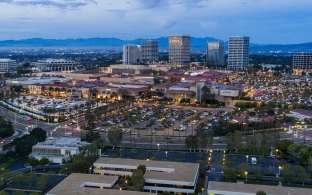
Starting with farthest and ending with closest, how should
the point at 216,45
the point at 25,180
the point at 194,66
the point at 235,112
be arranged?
the point at 216,45
the point at 194,66
the point at 235,112
the point at 25,180

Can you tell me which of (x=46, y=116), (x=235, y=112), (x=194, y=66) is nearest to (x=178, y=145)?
(x=235, y=112)

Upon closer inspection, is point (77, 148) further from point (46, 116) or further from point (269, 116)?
point (269, 116)

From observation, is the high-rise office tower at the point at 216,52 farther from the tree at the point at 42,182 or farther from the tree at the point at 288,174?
the tree at the point at 42,182

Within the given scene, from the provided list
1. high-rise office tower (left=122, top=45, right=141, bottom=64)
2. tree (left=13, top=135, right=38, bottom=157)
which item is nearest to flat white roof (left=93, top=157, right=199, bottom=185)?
tree (left=13, top=135, right=38, bottom=157)

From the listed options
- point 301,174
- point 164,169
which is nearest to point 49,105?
point 164,169

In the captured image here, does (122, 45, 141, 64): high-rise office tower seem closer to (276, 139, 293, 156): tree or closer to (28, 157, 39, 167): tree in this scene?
(276, 139, 293, 156): tree

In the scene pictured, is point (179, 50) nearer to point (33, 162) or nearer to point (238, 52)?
point (238, 52)
